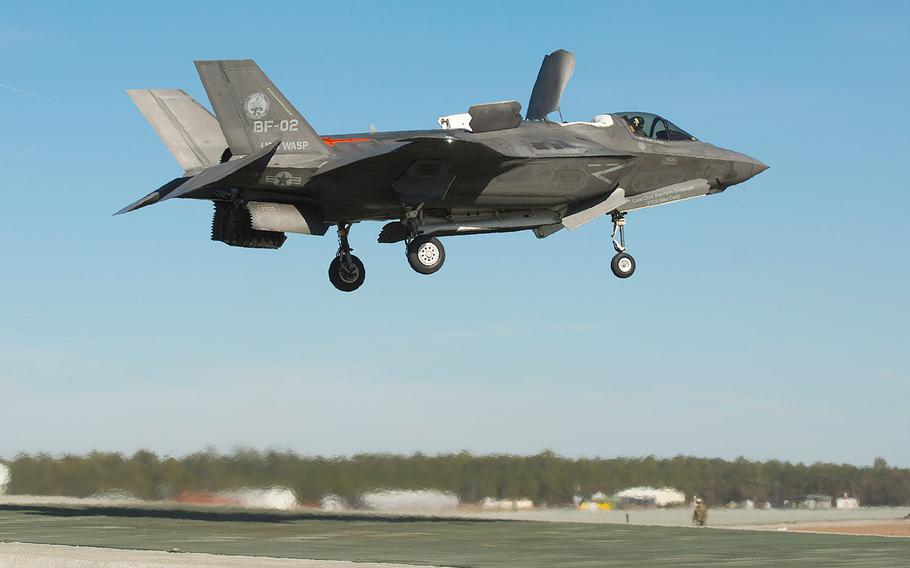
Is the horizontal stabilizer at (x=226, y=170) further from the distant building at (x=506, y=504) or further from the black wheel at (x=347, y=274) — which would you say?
the distant building at (x=506, y=504)

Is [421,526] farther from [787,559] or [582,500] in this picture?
[787,559]

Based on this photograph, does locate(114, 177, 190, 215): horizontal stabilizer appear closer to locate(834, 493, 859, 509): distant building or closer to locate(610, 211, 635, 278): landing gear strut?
locate(610, 211, 635, 278): landing gear strut

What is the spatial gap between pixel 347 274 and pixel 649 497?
33.9ft

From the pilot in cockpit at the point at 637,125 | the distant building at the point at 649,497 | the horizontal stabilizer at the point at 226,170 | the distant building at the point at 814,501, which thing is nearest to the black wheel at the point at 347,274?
the horizontal stabilizer at the point at 226,170

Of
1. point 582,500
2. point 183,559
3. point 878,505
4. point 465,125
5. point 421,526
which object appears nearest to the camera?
point 183,559

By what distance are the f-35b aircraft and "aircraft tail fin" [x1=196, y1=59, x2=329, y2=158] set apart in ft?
0.08

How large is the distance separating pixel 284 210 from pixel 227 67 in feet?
10.9

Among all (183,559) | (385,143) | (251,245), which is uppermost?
(385,143)

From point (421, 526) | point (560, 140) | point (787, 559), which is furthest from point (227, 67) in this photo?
point (787, 559)

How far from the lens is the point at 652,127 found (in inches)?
1232

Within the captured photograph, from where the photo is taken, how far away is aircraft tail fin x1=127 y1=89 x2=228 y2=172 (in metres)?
29.2

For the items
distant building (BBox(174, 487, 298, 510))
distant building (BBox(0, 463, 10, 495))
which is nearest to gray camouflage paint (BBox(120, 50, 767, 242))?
distant building (BBox(174, 487, 298, 510))

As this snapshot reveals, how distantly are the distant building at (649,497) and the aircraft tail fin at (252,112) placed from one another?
12.6m

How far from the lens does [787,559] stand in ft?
67.5
